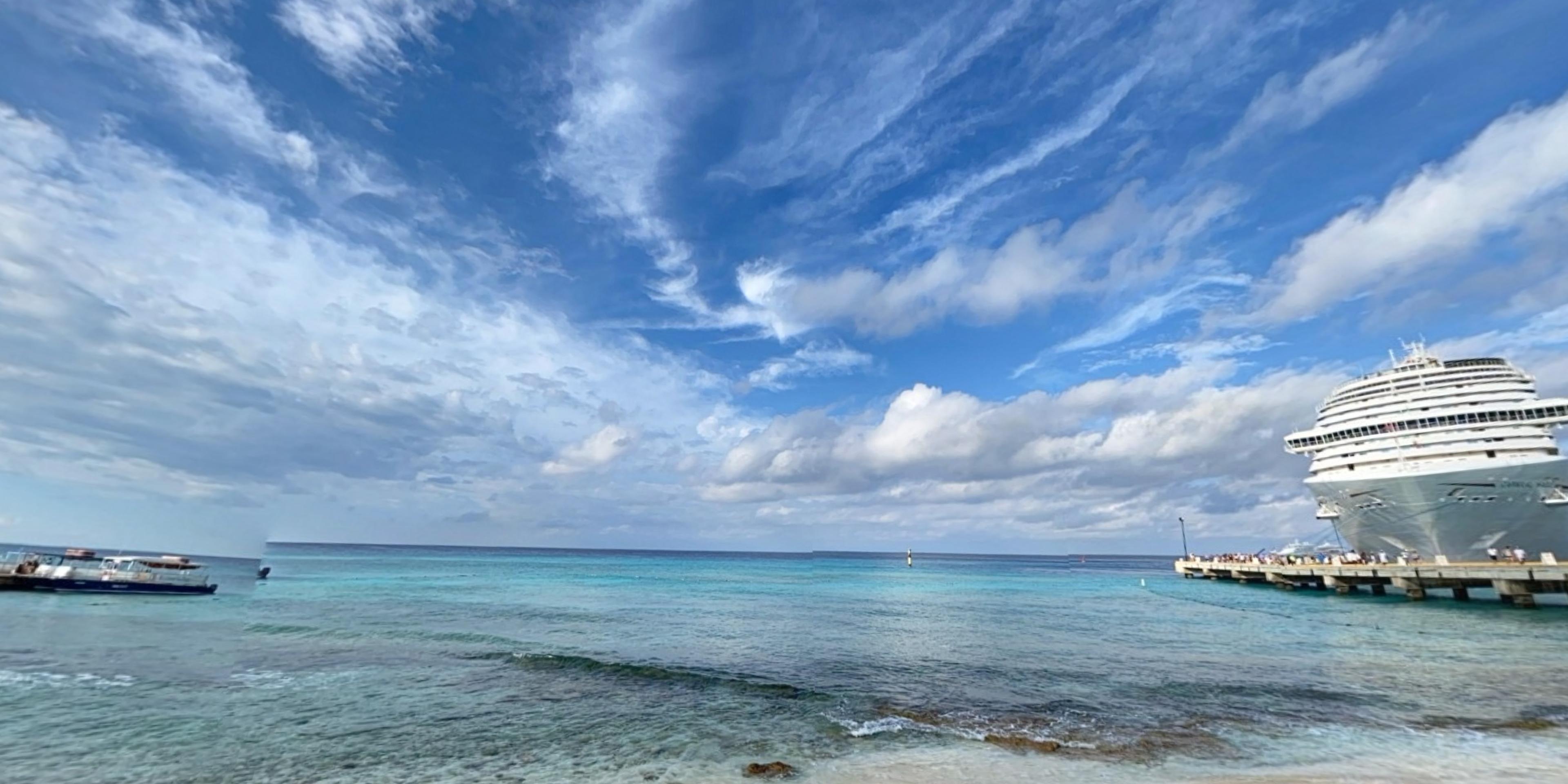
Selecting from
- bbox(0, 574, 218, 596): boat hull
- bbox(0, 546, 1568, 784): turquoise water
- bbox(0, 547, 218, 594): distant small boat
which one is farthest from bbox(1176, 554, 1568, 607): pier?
bbox(0, 574, 218, 596): boat hull

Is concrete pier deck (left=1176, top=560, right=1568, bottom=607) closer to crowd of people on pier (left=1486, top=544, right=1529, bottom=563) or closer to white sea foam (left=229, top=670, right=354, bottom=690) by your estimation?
crowd of people on pier (left=1486, top=544, right=1529, bottom=563)

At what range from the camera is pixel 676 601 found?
174 feet

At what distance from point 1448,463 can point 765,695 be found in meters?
53.8

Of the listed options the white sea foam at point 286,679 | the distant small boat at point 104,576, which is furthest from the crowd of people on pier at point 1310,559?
the distant small boat at point 104,576

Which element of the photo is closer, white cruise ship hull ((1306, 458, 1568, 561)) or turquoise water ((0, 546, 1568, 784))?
turquoise water ((0, 546, 1568, 784))

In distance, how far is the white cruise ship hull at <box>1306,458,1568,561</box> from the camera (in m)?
42.9

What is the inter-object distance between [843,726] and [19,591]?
63.1m

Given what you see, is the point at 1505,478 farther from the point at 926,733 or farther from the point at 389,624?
the point at 389,624

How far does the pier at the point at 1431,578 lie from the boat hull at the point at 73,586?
92720 mm

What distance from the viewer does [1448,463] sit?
45.2 metres

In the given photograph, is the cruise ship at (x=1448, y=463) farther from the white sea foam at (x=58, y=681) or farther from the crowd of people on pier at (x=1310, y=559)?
the white sea foam at (x=58, y=681)

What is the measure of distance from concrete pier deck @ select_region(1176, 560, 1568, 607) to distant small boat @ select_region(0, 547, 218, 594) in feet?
299

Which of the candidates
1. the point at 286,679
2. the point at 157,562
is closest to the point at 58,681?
the point at 286,679

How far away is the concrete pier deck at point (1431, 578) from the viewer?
40781 millimetres
